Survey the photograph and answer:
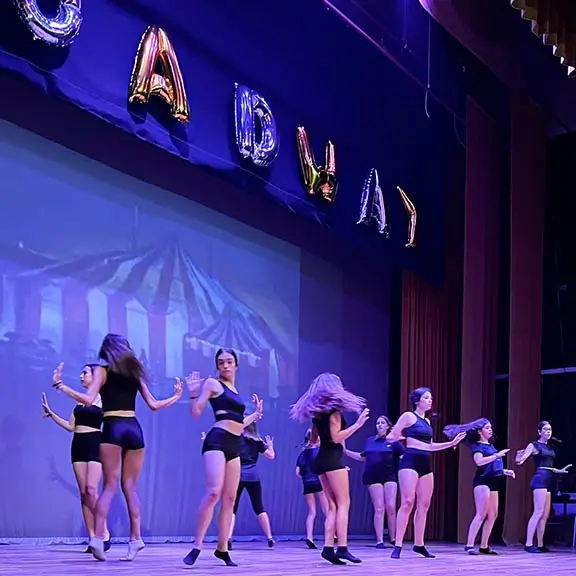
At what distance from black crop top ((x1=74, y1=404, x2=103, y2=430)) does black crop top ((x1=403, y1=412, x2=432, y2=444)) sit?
259cm

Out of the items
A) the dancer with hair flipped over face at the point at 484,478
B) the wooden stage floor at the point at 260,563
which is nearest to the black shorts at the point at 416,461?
the wooden stage floor at the point at 260,563

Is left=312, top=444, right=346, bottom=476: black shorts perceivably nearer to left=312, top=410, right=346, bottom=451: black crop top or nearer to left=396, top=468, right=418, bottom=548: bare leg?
left=312, top=410, right=346, bottom=451: black crop top

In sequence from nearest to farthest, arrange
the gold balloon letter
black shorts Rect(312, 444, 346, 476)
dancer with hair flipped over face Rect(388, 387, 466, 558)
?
black shorts Rect(312, 444, 346, 476) → dancer with hair flipped over face Rect(388, 387, 466, 558) → the gold balloon letter

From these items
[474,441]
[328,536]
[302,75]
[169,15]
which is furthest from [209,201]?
[328,536]

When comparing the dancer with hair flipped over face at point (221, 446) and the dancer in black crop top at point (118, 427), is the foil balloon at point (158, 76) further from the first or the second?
the dancer with hair flipped over face at point (221, 446)

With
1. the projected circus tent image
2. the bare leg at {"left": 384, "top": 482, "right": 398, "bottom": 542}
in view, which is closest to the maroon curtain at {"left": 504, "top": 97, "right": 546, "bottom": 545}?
the bare leg at {"left": 384, "top": 482, "right": 398, "bottom": 542}

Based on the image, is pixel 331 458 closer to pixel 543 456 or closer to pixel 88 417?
pixel 88 417

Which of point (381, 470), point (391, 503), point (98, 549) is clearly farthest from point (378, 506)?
point (98, 549)

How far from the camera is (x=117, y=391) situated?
20.4 feet

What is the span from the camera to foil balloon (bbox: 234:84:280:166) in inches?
344

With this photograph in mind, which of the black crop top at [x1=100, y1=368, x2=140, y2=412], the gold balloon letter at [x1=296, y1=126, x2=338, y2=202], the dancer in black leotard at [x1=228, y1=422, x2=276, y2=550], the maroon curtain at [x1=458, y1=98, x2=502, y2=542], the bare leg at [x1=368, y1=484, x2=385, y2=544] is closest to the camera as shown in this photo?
the black crop top at [x1=100, y1=368, x2=140, y2=412]

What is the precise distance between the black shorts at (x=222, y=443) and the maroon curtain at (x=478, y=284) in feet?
21.5

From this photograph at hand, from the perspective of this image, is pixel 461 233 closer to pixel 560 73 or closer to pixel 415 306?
pixel 415 306

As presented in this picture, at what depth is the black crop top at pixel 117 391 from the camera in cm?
618
